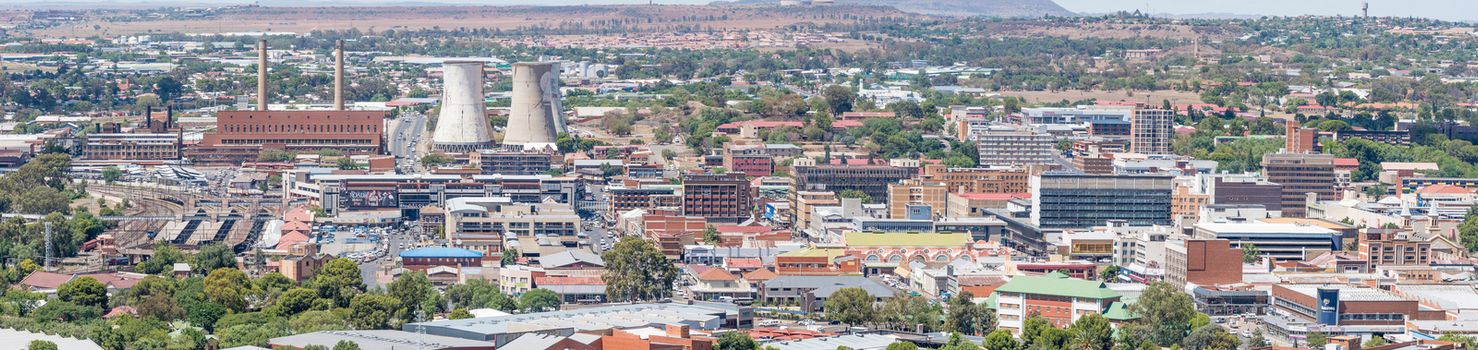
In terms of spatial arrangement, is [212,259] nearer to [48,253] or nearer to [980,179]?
[48,253]

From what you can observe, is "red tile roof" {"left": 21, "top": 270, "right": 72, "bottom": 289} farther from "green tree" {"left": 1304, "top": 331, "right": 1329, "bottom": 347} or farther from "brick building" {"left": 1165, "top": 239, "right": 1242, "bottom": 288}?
"green tree" {"left": 1304, "top": 331, "right": 1329, "bottom": 347}

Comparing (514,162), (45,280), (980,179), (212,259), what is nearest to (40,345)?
(45,280)

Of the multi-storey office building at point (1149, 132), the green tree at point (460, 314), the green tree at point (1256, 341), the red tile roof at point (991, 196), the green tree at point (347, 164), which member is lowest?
the green tree at point (1256, 341)

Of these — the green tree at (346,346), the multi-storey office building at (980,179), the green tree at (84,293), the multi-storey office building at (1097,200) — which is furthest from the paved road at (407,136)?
the green tree at (346,346)

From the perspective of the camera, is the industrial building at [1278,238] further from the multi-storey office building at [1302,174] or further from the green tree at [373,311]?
the green tree at [373,311]

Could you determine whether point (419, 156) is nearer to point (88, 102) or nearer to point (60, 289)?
point (88, 102)

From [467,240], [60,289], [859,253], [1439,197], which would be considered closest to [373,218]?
[467,240]
